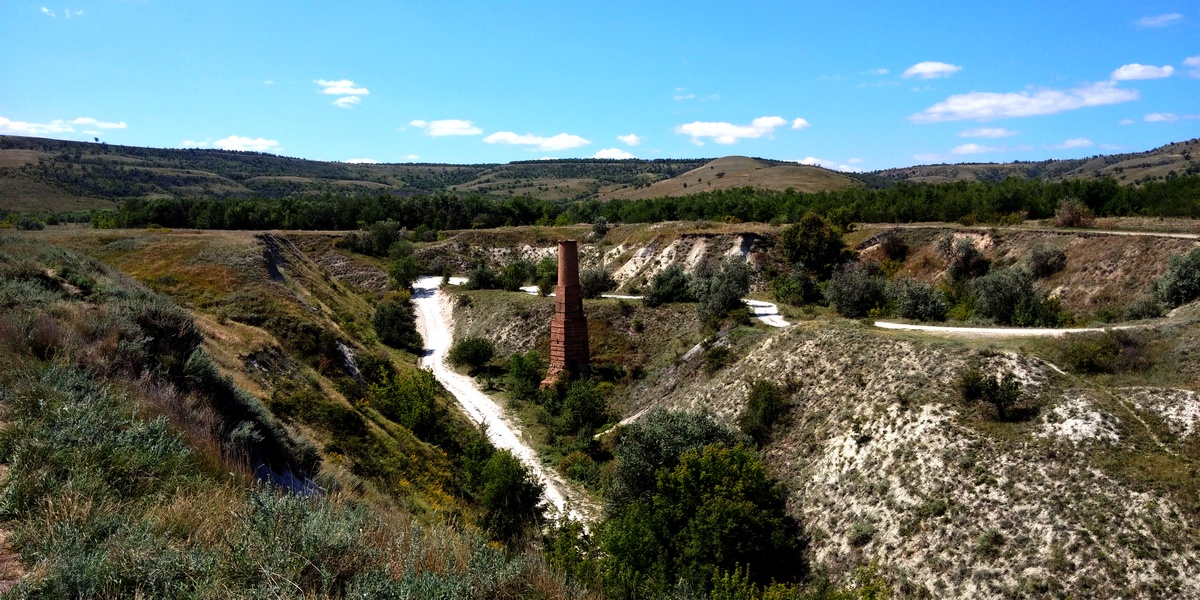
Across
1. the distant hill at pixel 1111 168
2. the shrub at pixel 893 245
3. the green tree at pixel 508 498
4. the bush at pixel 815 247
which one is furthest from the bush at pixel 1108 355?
the distant hill at pixel 1111 168

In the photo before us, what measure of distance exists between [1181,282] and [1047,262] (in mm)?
10807

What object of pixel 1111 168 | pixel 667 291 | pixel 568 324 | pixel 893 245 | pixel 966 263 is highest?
pixel 1111 168

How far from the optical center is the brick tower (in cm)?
3350

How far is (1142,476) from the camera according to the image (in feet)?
45.0

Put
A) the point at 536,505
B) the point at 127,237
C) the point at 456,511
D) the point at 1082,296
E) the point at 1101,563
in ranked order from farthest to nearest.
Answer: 1. the point at 127,237
2. the point at 1082,296
3. the point at 536,505
4. the point at 456,511
5. the point at 1101,563

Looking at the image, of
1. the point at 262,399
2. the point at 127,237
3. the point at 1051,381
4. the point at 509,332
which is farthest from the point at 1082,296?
the point at 127,237

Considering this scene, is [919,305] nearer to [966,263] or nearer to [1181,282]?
[1181,282]

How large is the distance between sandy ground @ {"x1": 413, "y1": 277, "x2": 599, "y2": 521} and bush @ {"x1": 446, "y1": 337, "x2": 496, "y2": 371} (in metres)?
0.90

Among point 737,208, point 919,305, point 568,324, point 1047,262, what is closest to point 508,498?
point 568,324

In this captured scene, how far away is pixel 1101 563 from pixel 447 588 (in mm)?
13733

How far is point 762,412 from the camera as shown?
21922 millimetres

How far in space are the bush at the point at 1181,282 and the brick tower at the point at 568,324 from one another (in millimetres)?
26889

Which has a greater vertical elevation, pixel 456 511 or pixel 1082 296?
pixel 1082 296

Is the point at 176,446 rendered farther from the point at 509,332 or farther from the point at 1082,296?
the point at 1082,296
